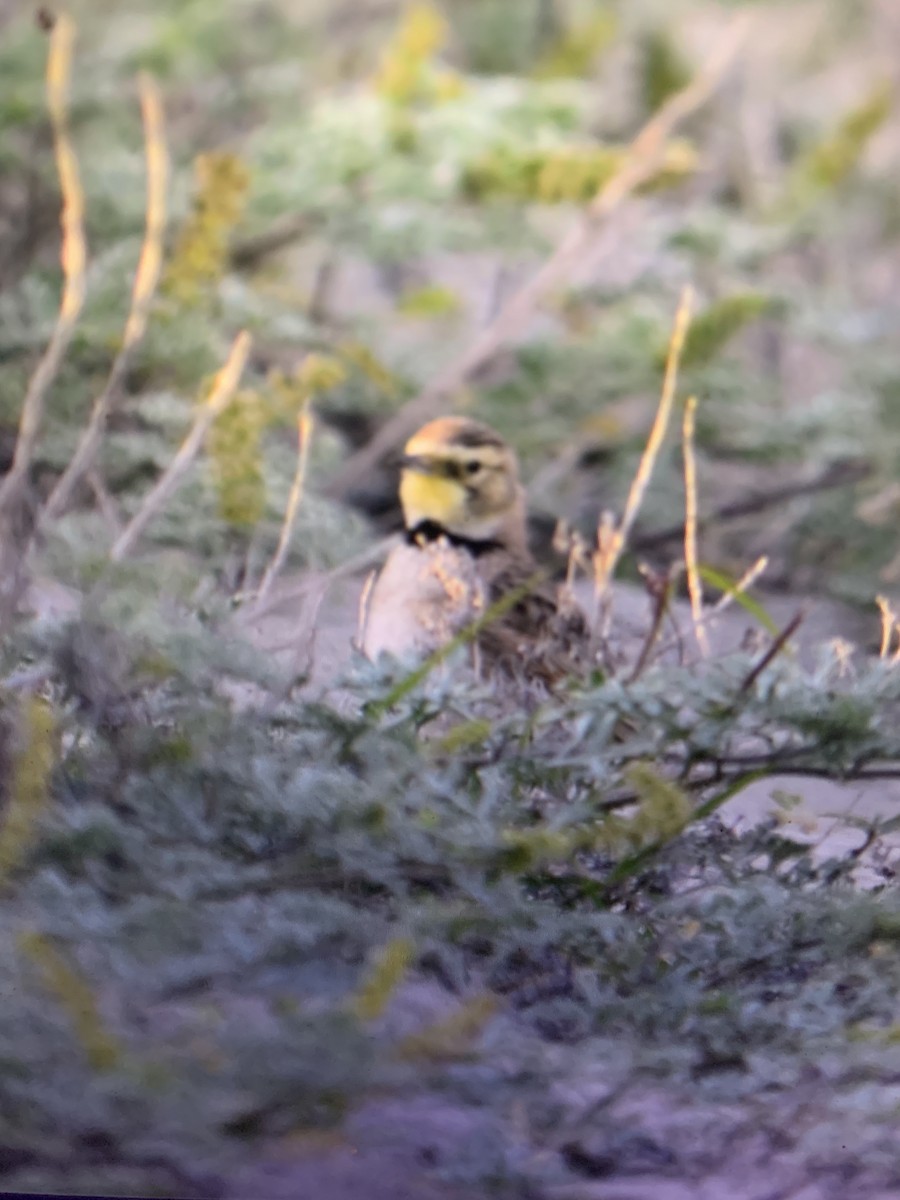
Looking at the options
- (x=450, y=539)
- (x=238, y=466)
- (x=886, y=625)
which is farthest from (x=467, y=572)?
(x=886, y=625)

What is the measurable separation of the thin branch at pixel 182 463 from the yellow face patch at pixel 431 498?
0.19 m

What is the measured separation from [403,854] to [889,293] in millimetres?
1772

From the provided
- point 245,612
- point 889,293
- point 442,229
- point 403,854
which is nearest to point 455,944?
point 403,854

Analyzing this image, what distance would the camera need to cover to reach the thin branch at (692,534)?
39.6 inches

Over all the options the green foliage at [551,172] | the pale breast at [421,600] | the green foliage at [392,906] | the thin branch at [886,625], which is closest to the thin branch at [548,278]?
the green foliage at [551,172]

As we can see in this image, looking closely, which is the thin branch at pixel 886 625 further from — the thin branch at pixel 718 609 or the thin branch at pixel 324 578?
the thin branch at pixel 324 578

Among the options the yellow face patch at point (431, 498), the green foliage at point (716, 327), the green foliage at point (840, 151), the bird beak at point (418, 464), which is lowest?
the yellow face patch at point (431, 498)

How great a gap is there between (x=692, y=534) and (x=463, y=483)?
0.22 meters

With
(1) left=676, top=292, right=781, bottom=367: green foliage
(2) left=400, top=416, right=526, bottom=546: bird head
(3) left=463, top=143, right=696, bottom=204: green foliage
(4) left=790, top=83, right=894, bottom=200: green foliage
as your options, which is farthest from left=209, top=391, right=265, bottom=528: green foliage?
(4) left=790, top=83, right=894, bottom=200: green foliage

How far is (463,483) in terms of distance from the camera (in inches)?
54.2

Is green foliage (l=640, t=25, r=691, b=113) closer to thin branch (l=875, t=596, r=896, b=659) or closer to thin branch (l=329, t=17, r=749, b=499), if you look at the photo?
thin branch (l=329, t=17, r=749, b=499)

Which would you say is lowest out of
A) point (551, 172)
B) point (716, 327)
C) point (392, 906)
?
point (392, 906)

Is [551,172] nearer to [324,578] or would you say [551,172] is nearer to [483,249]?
[483,249]

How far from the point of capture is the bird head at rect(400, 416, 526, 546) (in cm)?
135
